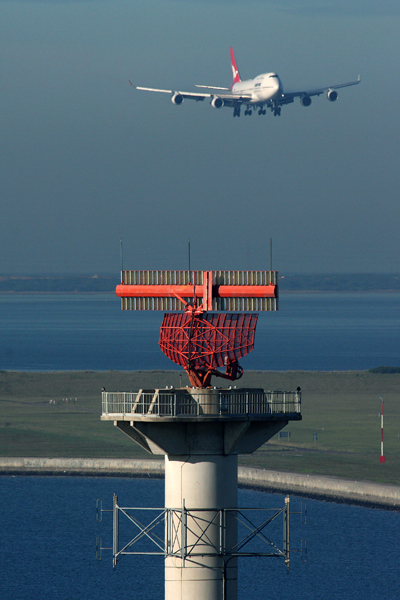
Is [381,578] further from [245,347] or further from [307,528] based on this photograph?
[245,347]

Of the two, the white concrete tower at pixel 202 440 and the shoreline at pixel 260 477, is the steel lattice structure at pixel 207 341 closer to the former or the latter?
the white concrete tower at pixel 202 440

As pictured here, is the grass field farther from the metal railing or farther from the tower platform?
the tower platform

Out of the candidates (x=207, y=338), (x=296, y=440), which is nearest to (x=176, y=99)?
(x=296, y=440)

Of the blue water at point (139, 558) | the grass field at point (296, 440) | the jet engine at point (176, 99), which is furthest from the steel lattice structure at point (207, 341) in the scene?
the jet engine at point (176, 99)

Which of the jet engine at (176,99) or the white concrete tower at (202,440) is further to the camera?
the jet engine at (176,99)

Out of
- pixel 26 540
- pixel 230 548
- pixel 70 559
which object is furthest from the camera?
pixel 26 540

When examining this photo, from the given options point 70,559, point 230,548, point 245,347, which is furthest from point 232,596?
point 70,559

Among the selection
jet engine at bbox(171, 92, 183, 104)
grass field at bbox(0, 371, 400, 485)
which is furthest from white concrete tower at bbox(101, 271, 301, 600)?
jet engine at bbox(171, 92, 183, 104)
